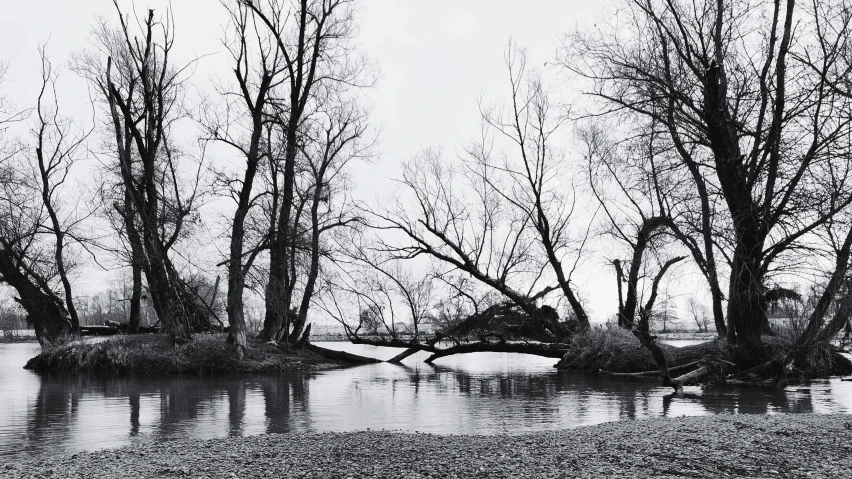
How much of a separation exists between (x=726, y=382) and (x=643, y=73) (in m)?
8.85

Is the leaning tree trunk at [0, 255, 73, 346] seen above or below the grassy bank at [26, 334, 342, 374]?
above

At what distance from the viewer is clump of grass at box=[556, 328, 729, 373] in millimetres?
24594

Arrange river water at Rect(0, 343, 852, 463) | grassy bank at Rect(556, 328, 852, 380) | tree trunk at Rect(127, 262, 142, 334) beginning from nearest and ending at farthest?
river water at Rect(0, 343, 852, 463) < grassy bank at Rect(556, 328, 852, 380) < tree trunk at Rect(127, 262, 142, 334)

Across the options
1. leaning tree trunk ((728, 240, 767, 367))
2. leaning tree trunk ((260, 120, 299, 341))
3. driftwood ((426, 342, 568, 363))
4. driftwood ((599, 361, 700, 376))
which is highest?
leaning tree trunk ((260, 120, 299, 341))

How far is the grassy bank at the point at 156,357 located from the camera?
26.0 meters

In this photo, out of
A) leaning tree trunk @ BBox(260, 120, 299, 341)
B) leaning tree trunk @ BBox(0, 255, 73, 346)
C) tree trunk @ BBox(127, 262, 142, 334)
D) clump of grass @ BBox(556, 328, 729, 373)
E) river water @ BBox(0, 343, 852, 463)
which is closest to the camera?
river water @ BBox(0, 343, 852, 463)

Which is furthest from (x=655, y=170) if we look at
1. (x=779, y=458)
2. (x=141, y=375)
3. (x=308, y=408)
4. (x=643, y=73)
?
(x=141, y=375)

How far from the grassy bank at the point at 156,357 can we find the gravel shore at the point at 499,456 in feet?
54.1

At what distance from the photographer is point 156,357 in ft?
85.9

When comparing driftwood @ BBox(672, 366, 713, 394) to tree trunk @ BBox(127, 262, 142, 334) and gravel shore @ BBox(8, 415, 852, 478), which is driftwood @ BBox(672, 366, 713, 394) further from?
tree trunk @ BBox(127, 262, 142, 334)

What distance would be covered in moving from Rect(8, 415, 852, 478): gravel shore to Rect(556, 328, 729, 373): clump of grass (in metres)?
14.5

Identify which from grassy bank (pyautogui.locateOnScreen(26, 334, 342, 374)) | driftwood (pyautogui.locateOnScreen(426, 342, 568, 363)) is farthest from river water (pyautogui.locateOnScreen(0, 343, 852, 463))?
driftwood (pyautogui.locateOnScreen(426, 342, 568, 363))

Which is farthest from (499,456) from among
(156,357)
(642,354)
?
(156,357)

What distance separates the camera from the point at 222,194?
26672mm
